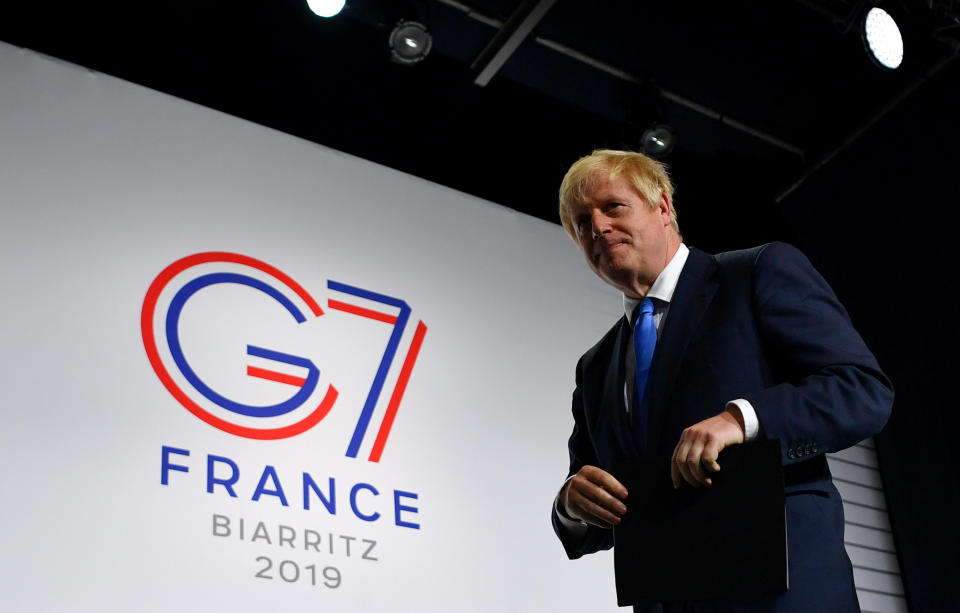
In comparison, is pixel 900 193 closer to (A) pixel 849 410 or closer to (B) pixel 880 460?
(B) pixel 880 460

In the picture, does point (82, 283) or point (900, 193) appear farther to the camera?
point (900, 193)

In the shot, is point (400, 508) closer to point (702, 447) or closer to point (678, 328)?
point (678, 328)

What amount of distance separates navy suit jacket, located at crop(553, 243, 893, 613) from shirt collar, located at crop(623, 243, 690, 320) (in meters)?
0.04

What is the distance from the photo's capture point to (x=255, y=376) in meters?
3.86

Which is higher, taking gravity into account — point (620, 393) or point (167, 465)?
point (167, 465)

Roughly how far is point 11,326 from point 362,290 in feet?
4.29

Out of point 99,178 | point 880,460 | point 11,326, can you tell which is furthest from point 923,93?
point 11,326

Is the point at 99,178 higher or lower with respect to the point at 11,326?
higher

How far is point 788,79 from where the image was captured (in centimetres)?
536

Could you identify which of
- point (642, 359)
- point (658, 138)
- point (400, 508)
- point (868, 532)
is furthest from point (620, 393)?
point (868, 532)

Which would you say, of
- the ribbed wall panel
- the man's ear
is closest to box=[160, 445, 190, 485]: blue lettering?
the man's ear

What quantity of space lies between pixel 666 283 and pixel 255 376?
227 centimetres

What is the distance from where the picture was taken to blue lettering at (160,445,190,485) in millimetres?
3484

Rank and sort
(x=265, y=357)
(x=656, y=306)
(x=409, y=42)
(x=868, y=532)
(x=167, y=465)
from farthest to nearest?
1. (x=868, y=532)
2. (x=409, y=42)
3. (x=265, y=357)
4. (x=167, y=465)
5. (x=656, y=306)
